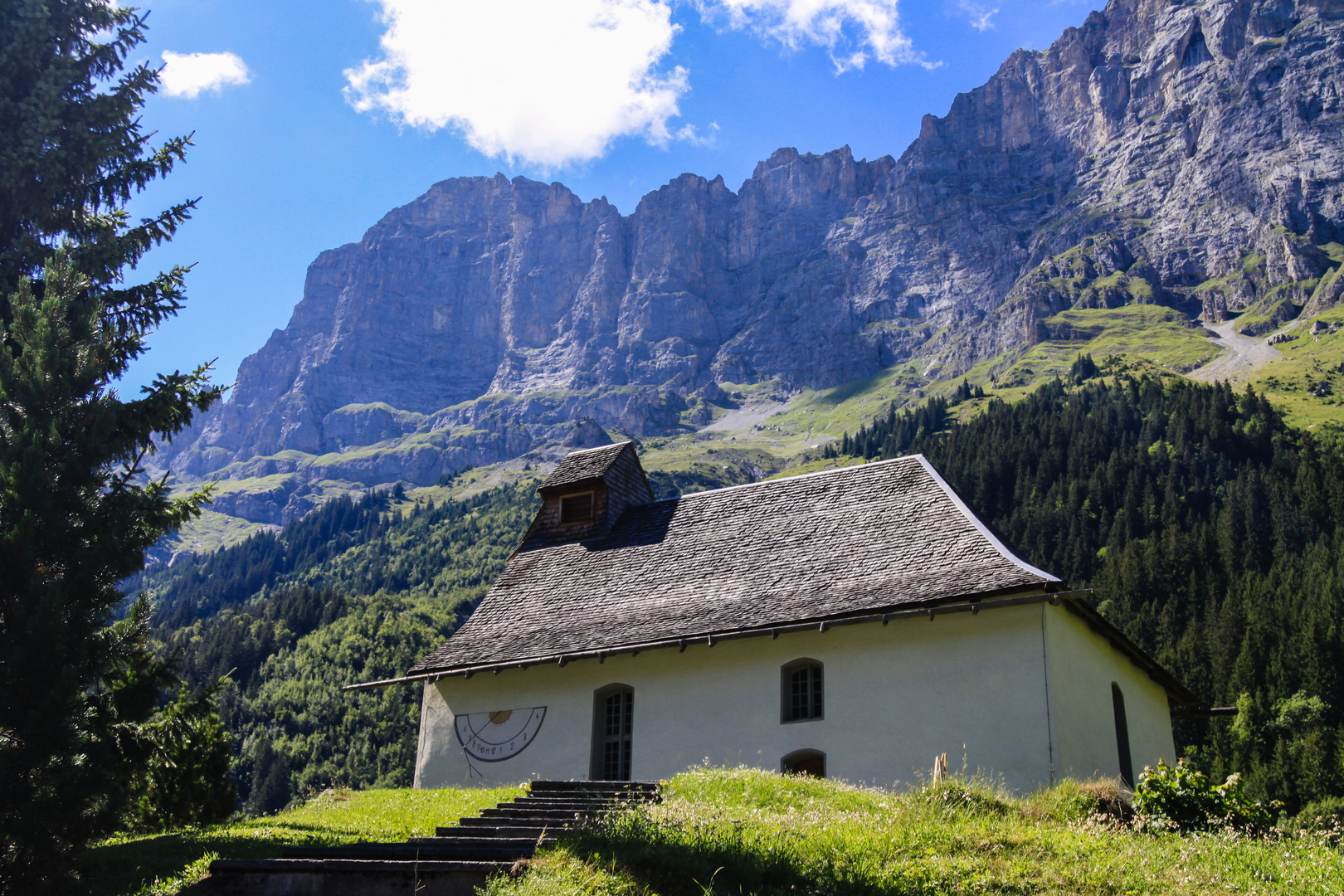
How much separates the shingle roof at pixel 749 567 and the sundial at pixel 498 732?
1.60m

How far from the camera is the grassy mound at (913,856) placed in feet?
38.5


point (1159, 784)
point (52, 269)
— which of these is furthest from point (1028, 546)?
point (52, 269)

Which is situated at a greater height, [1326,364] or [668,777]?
[1326,364]

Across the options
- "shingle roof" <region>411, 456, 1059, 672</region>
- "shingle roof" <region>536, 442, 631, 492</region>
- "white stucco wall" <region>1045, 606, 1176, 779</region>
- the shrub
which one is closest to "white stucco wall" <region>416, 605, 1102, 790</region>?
"white stucco wall" <region>1045, 606, 1176, 779</region>

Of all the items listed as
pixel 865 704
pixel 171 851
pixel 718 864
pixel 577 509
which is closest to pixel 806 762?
pixel 865 704

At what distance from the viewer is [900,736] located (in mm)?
22000

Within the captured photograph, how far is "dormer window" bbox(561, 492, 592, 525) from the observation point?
109ft

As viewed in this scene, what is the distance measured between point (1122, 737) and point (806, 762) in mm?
9388

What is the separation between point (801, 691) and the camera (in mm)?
24016

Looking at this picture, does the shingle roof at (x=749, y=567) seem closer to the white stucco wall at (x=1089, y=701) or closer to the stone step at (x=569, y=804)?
the white stucco wall at (x=1089, y=701)

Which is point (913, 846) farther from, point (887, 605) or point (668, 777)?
point (668, 777)

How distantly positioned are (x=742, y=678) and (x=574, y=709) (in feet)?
16.4

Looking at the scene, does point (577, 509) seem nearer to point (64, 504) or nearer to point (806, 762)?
point (806, 762)

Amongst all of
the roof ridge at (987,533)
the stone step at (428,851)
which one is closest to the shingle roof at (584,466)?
the roof ridge at (987,533)
